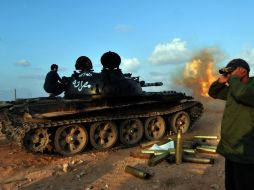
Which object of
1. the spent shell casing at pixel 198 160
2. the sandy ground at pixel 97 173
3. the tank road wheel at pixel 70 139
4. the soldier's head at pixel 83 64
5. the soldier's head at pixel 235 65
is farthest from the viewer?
the soldier's head at pixel 83 64

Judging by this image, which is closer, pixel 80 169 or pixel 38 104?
pixel 80 169

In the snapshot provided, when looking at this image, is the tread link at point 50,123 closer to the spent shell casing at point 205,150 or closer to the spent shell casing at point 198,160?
the spent shell casing at point 205,150

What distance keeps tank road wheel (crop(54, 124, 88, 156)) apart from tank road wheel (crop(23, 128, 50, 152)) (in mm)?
368

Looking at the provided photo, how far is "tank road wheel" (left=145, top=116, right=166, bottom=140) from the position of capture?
14992 millimetres

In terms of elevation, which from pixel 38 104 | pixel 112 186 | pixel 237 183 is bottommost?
pixel 112 186

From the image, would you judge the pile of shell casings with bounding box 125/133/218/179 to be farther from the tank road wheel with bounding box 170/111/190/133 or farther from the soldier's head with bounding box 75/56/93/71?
the soldier's head with bounding box 75/56/93/71

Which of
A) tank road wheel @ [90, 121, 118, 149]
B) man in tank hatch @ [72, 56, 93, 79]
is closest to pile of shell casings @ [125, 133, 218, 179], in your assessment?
tank road wheel @ [90, 121, 118, 149]

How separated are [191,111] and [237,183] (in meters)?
11.6

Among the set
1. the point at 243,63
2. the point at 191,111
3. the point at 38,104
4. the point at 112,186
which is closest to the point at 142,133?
the point at 191,111

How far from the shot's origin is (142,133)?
1480 cm

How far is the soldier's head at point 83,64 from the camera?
15.2 meters

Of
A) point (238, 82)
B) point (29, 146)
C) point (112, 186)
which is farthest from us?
point (29, 146)

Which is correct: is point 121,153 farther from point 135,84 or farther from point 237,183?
point 237,183

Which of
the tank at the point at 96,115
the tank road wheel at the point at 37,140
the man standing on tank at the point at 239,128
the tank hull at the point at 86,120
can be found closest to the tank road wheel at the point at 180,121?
the tank at the point at 96,115
